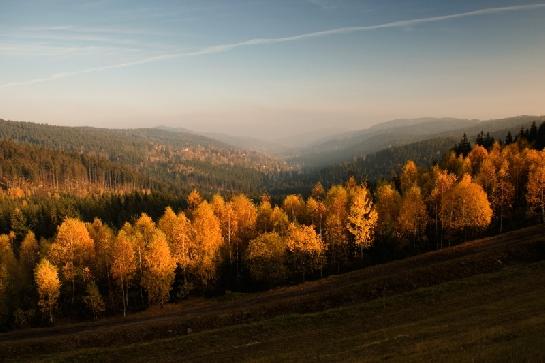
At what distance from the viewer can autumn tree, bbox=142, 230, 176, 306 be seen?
70625 mm

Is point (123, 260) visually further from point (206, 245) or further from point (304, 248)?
point (304, 248)

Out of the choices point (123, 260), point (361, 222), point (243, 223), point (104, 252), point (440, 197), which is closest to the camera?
point (123, 260)

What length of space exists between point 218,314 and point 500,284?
32.9 m

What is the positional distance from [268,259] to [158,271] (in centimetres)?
1980

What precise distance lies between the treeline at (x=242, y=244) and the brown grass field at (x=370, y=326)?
15.4m

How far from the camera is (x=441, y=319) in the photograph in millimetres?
35406

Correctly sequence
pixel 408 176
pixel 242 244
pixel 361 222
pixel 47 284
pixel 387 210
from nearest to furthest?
pixel 47 284 → pixel 361 222 → pixel 387 210 → pixel 242 244 → pixel 408 176

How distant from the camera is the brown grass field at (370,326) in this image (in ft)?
90.7

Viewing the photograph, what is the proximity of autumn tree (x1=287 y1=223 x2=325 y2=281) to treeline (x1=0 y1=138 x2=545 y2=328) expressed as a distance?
8.0 inches

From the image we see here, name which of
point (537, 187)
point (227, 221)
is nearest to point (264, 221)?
point (227, 221)

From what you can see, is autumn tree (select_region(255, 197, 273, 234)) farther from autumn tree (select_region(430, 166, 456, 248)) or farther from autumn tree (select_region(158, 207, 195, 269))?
autumn tree (select_region(430, 166, 456, 248))

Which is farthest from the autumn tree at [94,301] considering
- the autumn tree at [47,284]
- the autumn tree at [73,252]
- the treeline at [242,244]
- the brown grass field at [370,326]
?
the brown grass field at [370,326]

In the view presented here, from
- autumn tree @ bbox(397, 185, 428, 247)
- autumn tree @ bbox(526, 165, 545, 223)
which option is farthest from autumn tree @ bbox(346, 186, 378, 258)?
autumn tree @ bbox(526, 165, 545, 223)

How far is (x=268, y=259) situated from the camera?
7412 cm
